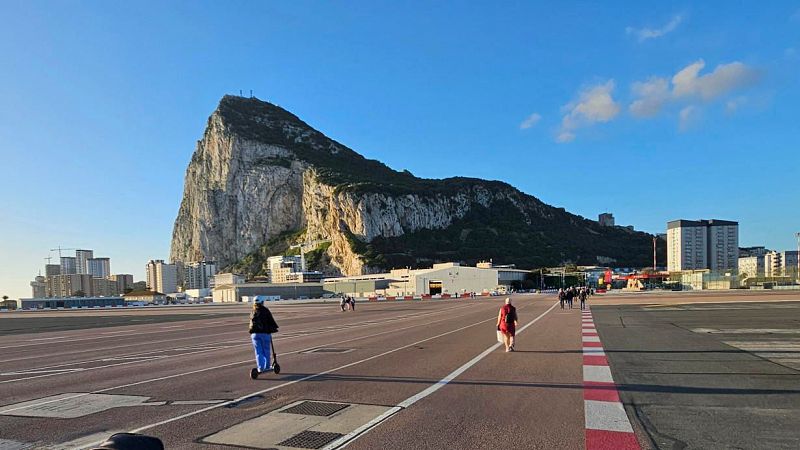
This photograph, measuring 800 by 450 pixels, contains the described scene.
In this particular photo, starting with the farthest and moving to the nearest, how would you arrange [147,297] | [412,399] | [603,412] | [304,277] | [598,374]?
[304,277] → [147,297] → [598,374] → [412,399] → [603,412]

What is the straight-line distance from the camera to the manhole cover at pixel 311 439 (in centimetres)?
530

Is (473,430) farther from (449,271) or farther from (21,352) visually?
(449,271)

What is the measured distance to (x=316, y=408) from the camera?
704cm

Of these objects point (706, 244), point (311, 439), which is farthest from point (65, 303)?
point (706, 244)

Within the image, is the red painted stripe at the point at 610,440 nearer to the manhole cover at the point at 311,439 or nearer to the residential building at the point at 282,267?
the manhole cover at the point at 311,439

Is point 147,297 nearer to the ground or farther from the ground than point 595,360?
nearer to the ground

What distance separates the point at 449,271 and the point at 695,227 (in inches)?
4989

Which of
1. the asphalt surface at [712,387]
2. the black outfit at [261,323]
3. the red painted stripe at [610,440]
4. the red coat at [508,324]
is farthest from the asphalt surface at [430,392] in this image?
the black outfit at [261,323]

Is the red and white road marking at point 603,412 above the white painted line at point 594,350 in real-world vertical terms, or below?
above

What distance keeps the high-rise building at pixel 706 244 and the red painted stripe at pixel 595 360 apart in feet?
645

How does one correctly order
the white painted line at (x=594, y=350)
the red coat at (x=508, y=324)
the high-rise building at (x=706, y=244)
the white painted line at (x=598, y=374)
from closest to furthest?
the white painted line at (x=598, y=374) → the white painted line at (x=594, y=350) → the red coat at (x=508, y=324) → the high-rise building at (x=706, y=244)

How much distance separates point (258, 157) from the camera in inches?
7800

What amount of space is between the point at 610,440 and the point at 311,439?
325 centimetres

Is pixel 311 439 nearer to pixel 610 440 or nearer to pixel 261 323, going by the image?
pixel 610 440
